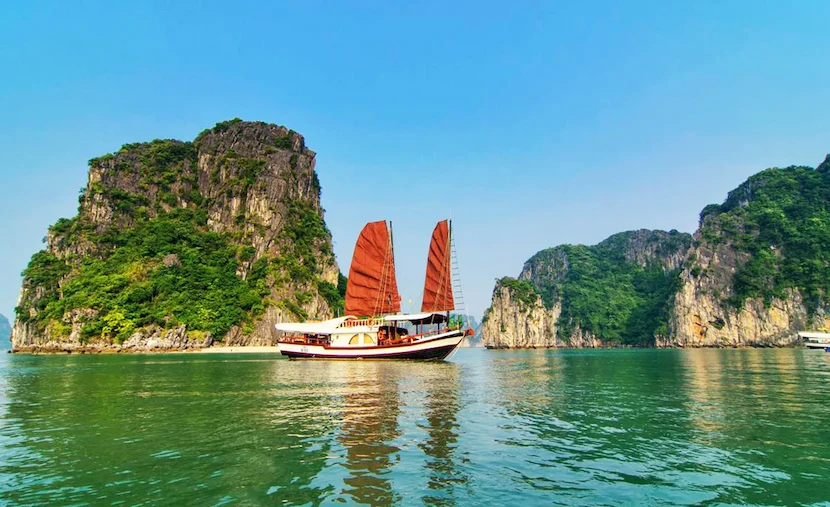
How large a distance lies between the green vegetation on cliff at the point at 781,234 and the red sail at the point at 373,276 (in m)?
100

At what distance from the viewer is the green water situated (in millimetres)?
7168

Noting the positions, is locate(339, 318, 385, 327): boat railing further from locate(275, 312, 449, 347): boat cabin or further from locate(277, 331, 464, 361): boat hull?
locate(277, 331, 464, 361): boat hull

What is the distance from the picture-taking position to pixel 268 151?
115 m

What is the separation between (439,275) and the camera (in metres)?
45.6

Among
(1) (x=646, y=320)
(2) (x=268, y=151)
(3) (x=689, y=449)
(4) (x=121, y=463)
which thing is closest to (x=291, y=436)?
(4) (x=121, y=463)

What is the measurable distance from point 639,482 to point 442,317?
37496 mm

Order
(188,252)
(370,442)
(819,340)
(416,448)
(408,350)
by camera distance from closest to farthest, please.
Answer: (416,448) < (370,442) < (408,350) < (819,340) < (188,252)

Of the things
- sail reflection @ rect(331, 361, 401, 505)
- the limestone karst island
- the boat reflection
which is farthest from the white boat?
sail reflection @ rect(331, 361, 401, 505)

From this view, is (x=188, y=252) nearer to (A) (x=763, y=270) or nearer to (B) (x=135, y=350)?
(B) (x=135, y=350)

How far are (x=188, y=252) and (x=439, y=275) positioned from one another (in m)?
68.1

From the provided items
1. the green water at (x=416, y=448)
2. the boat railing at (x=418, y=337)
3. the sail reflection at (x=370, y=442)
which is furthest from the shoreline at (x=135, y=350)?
the green water at (x=416, y=448)

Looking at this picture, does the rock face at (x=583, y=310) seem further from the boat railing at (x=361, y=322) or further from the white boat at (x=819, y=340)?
the boat railing at (x=361, y=322)

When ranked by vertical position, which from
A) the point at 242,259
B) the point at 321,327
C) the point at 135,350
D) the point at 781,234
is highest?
the point at 781,234

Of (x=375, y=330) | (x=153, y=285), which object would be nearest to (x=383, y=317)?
(x=375, y=330)
